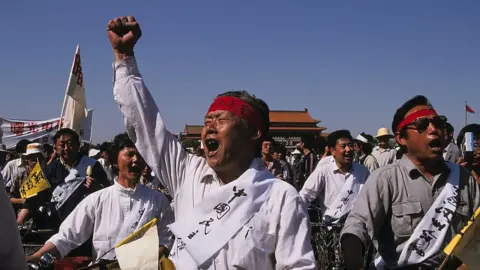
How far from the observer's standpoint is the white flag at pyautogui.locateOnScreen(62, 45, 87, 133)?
395 inches

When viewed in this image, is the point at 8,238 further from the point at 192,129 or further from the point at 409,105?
the point at 192,129

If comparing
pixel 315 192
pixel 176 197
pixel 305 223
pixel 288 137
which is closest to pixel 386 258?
pixel 305 223

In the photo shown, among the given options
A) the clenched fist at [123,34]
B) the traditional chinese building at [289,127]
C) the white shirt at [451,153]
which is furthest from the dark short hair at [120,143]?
the traditional chinese building at [289,127]

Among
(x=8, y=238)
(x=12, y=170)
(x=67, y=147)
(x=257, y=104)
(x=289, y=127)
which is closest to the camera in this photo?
(x=8, y=238)

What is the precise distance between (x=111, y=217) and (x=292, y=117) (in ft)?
157

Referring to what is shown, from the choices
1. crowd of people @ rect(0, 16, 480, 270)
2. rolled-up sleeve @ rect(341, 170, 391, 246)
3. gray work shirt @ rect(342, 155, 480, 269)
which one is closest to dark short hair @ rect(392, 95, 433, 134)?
crowd of people @ rect(0, 16, 480, 270)

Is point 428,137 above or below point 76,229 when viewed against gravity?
above

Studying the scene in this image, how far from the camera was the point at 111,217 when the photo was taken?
13.1ft

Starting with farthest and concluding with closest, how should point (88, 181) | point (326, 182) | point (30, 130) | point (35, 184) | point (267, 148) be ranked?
1. point (30, 130)
2. point (267, 148)
3. point (326, 182)
4. point (35, 184)
5. point (88, 181)

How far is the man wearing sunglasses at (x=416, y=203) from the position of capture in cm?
299

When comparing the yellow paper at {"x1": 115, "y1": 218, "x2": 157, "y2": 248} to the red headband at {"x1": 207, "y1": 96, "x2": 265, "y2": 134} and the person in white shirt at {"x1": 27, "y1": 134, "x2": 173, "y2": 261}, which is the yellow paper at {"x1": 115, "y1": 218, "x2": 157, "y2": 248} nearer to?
the red headband at {"x1": 207, "y1": 96, "x2": 265, "y2": 134}

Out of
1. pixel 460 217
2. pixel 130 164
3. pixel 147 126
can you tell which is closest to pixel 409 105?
pixel 460 217

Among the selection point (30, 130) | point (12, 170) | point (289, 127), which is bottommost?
point (12, 170)

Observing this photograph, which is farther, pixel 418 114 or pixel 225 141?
pixel 418 114
